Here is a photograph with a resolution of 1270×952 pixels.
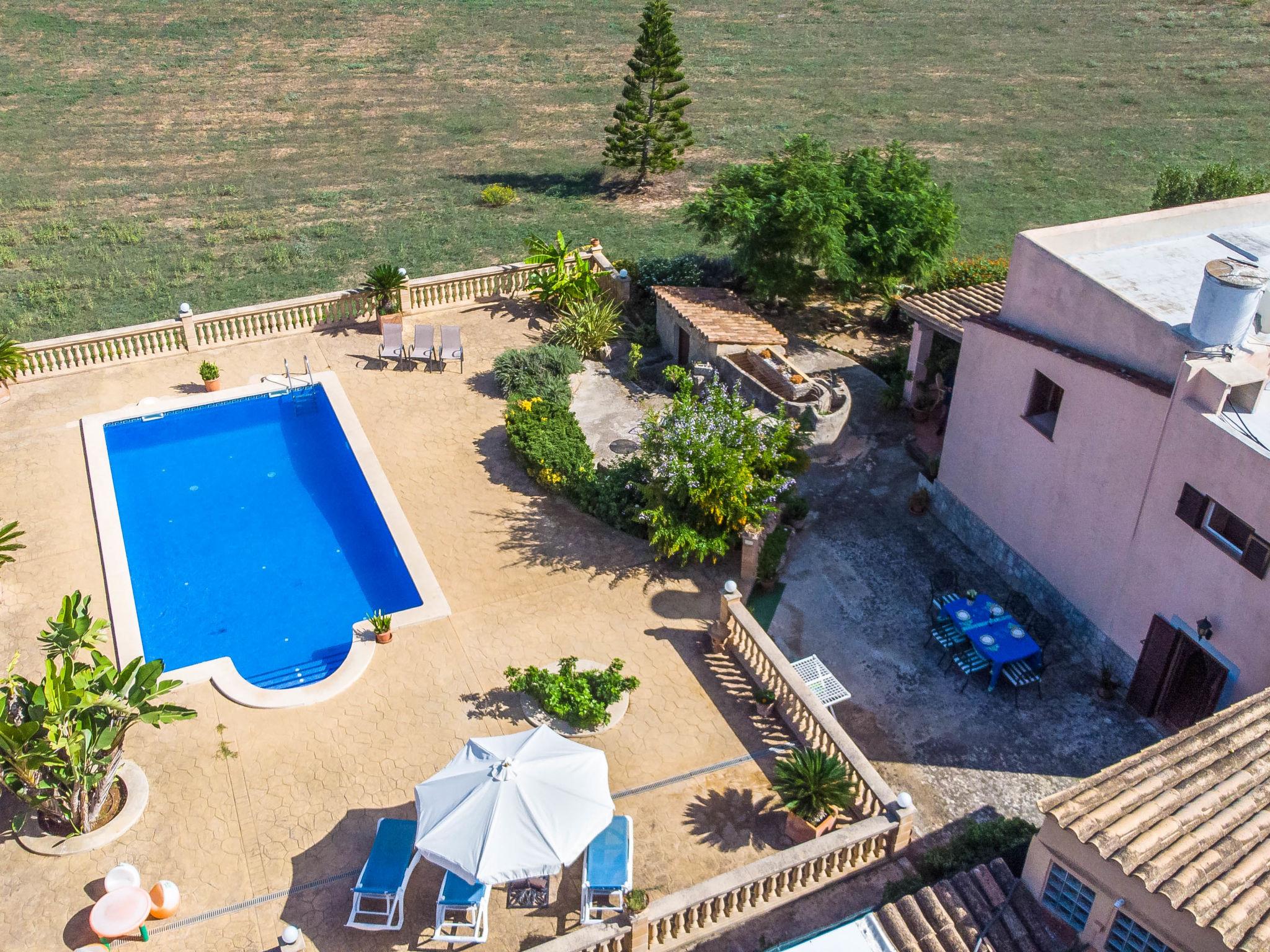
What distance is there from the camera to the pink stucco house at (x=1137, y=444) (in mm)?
16547

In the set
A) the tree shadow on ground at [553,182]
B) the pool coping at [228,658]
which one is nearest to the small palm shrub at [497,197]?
the tree shadow on ground at [553,182]

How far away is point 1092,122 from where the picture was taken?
162ft

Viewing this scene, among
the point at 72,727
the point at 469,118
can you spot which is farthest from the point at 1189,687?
the point at 469,118

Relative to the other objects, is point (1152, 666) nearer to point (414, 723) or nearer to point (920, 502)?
point (920, 502)

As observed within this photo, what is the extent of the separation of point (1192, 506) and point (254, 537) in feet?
58.1

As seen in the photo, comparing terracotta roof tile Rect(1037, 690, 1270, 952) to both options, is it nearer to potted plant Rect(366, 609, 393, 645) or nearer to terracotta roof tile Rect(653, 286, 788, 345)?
potted plant Rect(366, 609, 393, 645)

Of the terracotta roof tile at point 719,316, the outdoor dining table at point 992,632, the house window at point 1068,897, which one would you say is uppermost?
the terracotta roof tile at point 719,316

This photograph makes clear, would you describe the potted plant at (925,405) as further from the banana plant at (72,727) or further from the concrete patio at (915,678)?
the banana plant at (72,727)

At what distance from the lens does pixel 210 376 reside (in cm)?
2631

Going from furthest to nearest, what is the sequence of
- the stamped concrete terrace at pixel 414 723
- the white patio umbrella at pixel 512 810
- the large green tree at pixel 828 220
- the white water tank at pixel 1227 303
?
the large green tree at pixel 828 220 → the white water tank at pixel 1227 303 → the stamped concrete terrace at pixel 414 723 → the white patio umbrella at pixel 512 810

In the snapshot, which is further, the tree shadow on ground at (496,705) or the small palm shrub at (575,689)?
the tree shadow on ground at (496,705)

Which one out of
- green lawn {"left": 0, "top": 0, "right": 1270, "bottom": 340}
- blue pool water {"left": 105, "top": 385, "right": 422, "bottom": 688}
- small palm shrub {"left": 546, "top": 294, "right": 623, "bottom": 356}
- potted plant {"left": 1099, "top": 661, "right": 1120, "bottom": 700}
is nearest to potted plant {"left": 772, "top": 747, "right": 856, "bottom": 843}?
potted plant {"left": 1099, "top": 661, "right": 1120, "bottom": 700}

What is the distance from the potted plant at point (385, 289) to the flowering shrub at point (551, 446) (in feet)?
18.6

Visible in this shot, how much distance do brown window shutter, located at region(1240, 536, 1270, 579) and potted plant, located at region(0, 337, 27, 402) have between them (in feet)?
84.8
